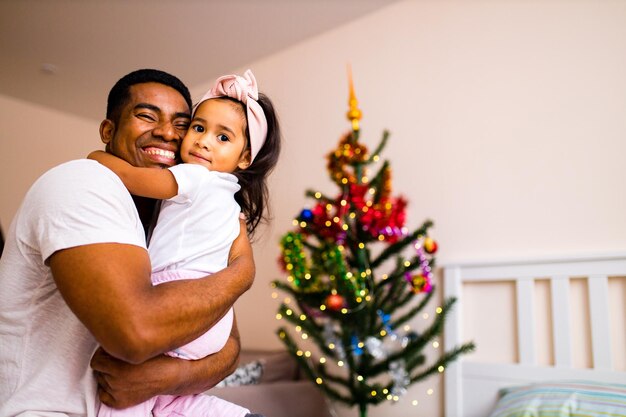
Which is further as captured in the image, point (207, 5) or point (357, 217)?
point (207, 5)

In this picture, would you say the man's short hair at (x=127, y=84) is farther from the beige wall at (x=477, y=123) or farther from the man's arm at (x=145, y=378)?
the beige wall at (x=477, y=123)

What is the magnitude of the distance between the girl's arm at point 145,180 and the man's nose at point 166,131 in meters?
0.14

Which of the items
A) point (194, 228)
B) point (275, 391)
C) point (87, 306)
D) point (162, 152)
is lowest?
point (275, 391)

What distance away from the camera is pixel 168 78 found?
1.17m

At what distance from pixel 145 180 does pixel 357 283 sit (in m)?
1.54

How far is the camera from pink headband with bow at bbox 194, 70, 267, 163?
126 centimetres

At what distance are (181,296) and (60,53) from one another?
13.0ft

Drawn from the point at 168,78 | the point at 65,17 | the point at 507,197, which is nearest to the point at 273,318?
the point at 507,197

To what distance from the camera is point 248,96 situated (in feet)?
4.17

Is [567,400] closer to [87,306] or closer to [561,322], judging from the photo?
[561,322]

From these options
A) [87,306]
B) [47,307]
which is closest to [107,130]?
[47,307]

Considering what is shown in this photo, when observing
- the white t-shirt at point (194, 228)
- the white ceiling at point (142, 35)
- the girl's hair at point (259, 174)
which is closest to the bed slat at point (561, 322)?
the girl's hair at point (259, 174)

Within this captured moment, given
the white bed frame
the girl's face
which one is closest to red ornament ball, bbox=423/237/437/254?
the white bed frame

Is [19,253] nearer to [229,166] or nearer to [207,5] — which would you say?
[229,166]
